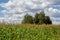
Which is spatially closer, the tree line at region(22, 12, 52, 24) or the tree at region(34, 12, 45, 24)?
the tree line at region(22, 12, 52, 24)

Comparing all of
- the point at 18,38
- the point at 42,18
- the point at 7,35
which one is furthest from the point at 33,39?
the point at 42,18

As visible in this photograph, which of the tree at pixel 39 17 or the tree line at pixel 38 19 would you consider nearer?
the tree line at pixel 38 19

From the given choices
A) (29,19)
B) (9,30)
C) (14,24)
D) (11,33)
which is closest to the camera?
(11,33)

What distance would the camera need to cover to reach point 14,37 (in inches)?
418

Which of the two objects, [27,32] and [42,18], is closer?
[27,32]

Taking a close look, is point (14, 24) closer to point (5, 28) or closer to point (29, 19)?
point (5, 28)

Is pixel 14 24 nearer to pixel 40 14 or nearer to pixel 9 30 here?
pixel 9 30

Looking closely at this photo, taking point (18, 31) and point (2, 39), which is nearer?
point (2, 39)

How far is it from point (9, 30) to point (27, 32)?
3.73 feet

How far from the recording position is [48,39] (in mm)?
10648

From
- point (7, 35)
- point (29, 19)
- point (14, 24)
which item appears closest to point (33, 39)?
point (7, 35)

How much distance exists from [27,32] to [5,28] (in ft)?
4.86

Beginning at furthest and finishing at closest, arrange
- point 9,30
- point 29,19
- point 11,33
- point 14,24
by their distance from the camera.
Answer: point 29,19 < point 14,24 < point 9,30 < point 11,33

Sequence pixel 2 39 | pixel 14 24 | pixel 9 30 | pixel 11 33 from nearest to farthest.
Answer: pixel 2 39
pixel 11 33
pixel 9 30
pixel 14 24
